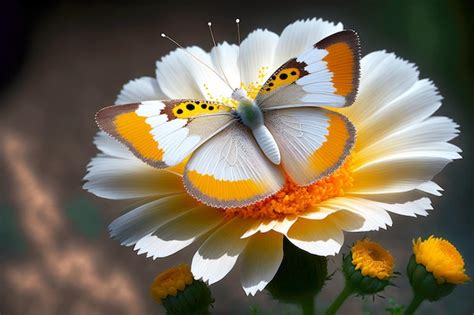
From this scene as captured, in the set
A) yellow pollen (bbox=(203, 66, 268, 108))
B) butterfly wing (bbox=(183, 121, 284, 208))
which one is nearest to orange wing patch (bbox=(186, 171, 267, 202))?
butterfly wing (bbox=(183, 121, 284, 208))

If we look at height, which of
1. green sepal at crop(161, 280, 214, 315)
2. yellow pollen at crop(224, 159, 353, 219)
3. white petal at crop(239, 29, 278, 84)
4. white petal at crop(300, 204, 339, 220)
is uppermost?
white petal at crop(239, 29, 278, 84)

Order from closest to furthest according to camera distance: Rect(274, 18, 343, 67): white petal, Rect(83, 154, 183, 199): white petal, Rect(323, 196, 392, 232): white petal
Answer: Rect(323, 196, 392, 232): white petal
Rect(83, 154, 183, 199): white petal
Rect(274, 18, 343, 67): white petal

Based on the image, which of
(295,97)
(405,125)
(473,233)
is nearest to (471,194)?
(473,233)

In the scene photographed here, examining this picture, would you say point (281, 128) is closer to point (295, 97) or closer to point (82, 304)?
point (295, 97)

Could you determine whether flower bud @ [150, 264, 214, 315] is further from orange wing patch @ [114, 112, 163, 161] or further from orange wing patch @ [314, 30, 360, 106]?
orange wing patch @ [314, 30, 360, 106]

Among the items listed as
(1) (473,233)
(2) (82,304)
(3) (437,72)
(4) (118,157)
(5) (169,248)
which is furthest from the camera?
(3) (437,72)

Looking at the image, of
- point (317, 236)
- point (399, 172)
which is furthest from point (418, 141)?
point (317, 236)

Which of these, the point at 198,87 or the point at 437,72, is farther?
the point at 437,72
